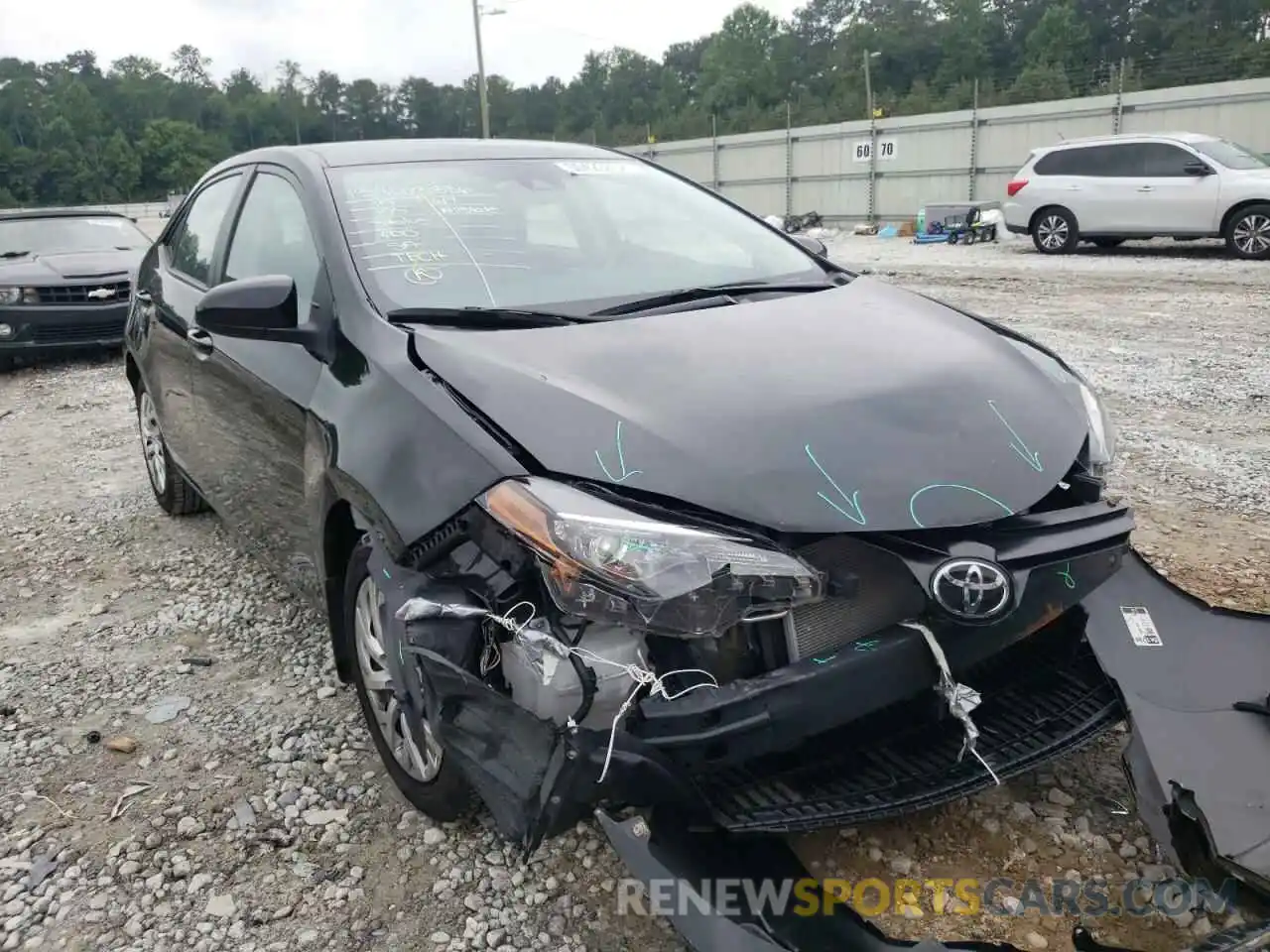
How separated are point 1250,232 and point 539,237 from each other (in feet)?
43.3

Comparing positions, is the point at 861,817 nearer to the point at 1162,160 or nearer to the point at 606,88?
the point at 1162,160

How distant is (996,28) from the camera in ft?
210

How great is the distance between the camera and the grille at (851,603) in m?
1.89

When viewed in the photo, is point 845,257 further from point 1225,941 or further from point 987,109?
point 1225,941

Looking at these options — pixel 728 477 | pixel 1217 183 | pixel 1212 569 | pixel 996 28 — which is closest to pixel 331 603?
pixel 728 477

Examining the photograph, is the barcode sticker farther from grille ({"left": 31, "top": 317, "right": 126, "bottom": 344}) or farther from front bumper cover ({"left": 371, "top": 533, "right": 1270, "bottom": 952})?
grille ({"left": 31, "top": 317, "right": 126, "bottom": 344})

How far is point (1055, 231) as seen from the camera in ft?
50.5

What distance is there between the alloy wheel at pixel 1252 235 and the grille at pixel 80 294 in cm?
1317

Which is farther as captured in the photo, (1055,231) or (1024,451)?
(1055,231)

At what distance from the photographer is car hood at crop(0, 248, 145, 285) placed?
9031 mm

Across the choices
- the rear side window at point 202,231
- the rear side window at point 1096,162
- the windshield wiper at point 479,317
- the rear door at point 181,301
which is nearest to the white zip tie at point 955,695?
the windshield wiper at point 479,317

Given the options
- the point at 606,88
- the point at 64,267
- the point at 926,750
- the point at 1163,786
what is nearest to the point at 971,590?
the point at 926,750

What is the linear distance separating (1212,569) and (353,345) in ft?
10.0

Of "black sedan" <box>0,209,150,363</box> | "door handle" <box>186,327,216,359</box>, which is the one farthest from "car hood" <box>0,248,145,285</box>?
"door handle" <box>186,327,216,359</box>
